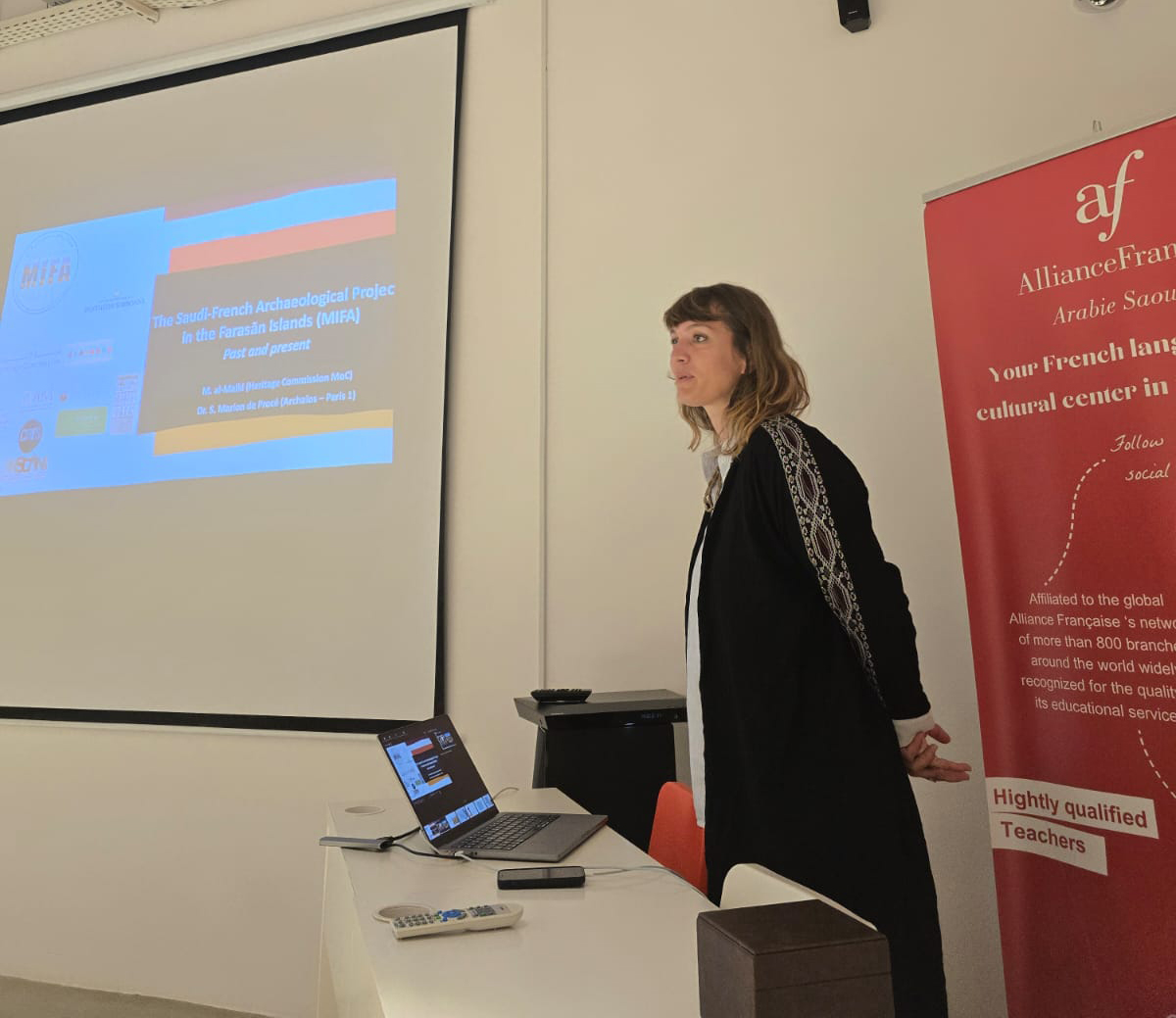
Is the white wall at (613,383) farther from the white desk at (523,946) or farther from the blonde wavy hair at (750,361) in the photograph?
the white desk at (523,946)

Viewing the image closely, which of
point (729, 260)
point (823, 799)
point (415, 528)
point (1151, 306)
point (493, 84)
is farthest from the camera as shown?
point (493, 84)

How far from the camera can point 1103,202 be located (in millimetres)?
1854

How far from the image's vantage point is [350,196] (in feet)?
10.5

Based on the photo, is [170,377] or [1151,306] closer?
[1151,306]

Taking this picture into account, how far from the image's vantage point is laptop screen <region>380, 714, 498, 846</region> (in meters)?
1.54

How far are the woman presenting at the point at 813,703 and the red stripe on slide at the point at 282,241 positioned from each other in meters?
1.96

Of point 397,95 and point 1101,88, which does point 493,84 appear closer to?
point 397,95

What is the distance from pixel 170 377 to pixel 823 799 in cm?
275

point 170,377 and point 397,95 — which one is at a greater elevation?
point 397,95

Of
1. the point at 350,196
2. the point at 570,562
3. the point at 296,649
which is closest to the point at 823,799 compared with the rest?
the point at 570,562

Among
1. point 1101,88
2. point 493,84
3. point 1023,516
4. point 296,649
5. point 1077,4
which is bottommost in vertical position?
point 296,649

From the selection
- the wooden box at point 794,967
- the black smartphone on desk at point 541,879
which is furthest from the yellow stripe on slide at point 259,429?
the wooden box at point 794,967

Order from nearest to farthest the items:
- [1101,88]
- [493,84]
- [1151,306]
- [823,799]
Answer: [823,799], [1151,306], [1101,88], [493,84]

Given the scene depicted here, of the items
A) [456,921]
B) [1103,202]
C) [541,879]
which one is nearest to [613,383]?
[1103,202]
